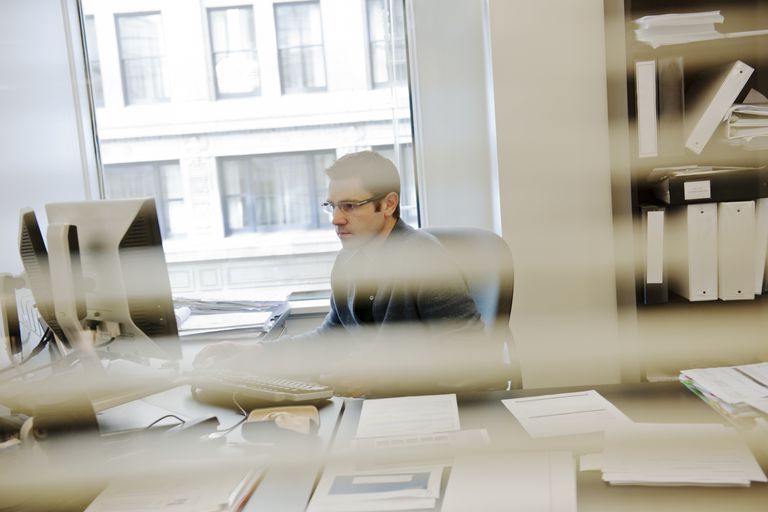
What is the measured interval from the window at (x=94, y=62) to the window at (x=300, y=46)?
562 mm

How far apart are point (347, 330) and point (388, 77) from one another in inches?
32.6

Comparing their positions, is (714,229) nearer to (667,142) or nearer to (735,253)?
(735,253)

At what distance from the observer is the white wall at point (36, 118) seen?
165 centimetres

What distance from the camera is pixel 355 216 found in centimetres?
160

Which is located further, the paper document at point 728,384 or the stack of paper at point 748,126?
the stack of paper at point 748,126

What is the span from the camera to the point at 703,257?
5.25ft

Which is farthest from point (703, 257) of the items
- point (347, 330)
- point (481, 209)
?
point (347, 330)

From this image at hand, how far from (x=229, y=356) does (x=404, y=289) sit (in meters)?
0.41

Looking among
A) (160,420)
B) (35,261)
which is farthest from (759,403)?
(35,261)

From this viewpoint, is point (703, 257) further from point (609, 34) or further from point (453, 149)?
point (453, 149)

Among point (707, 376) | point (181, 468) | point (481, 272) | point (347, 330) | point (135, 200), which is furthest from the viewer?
point (347, 330)

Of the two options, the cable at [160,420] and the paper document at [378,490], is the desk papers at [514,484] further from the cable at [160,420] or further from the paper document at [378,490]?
the cable at [160,420]

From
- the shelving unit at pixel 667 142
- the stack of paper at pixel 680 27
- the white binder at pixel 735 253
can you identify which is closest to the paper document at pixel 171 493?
the shelving unit at pixel 667 142

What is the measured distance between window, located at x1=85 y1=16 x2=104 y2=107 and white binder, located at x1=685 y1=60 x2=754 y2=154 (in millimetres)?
1669
